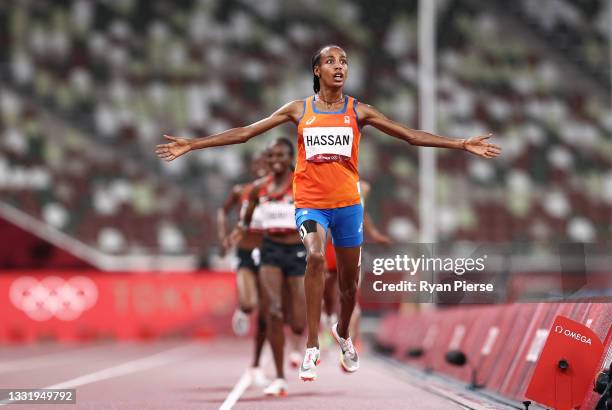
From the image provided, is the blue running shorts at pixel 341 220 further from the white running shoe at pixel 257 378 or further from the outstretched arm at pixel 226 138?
the white running shoe at pixel 257 378

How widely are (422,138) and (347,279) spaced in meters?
1.26

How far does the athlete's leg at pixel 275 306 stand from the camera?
1105 centimetres

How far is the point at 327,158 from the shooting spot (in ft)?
25.6

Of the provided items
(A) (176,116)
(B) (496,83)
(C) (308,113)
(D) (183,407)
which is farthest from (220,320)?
(C) (308,113)

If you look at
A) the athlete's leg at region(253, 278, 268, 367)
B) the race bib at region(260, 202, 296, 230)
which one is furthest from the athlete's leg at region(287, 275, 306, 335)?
the race bib at region(260, 202, 296, 230)

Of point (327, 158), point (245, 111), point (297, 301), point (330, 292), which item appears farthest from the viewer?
point (245, 111)

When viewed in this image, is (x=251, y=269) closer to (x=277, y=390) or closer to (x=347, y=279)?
(x=277, y=390)

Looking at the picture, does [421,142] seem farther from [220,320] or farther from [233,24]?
[233,24]

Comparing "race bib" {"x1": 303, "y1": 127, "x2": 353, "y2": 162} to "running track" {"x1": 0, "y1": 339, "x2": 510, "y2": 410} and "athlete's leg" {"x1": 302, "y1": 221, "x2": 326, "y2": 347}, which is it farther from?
"running track" {"x1": 0, "y1": 339, "x2": 510, "y2": 410}

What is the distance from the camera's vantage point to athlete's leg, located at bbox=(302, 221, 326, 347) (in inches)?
307

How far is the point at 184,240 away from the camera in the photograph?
29938 mm

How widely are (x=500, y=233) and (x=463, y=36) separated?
695 cm

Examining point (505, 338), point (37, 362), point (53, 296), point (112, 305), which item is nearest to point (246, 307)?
point (505, 338)

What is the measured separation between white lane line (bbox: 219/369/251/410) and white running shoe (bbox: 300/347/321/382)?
1.58 metres
